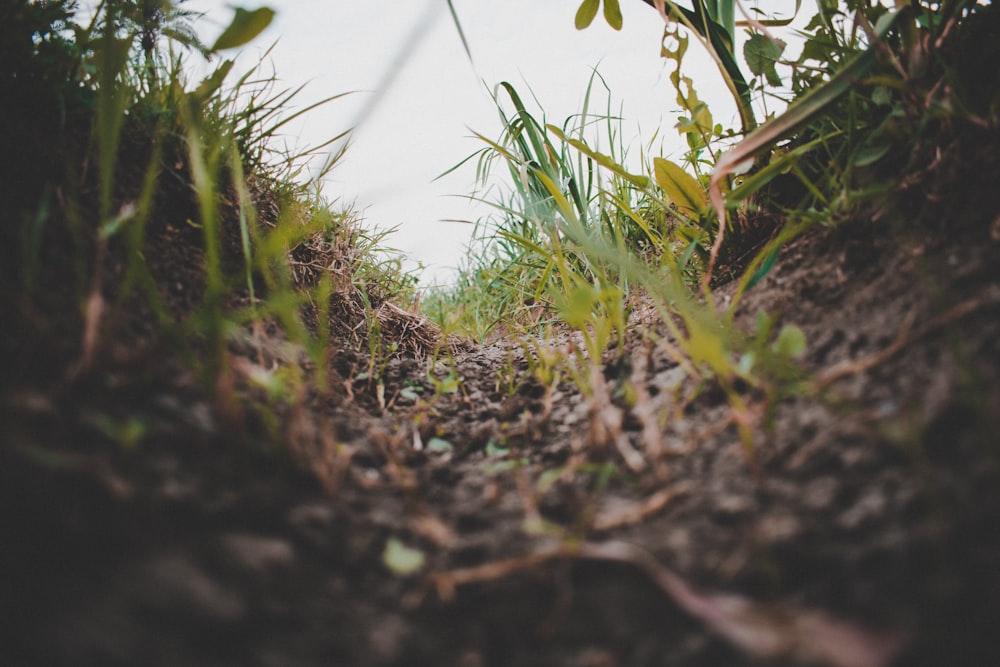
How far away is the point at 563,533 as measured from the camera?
423 mm

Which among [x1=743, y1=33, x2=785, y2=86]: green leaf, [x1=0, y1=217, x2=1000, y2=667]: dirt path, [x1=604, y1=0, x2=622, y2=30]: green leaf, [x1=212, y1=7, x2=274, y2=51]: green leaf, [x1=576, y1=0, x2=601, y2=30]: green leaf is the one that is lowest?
[x1=0, y1=217, x2=1000, y2=667]: dirt path

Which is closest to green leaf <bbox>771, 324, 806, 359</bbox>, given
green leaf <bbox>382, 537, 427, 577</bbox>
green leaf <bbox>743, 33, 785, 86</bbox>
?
green leaf <bbox>382, 537, 427, 577</bbox>

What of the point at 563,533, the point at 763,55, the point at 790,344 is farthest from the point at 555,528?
the point at 763,55

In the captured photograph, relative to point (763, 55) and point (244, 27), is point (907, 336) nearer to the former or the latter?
point (763, 55)

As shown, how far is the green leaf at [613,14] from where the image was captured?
1.01 m

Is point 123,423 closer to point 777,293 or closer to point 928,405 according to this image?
point 928,405

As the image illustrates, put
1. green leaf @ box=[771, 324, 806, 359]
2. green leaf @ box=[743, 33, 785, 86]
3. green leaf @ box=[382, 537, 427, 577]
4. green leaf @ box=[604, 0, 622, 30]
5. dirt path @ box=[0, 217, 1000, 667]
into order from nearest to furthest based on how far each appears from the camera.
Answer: dirt path @ box=[0, 217, 1000, 667]
green leaf @ box=[382, 537, 427, 577]
green leaf @ box=[771, 324, 806, 359]
green leaf @ box=[743, 33, 785, 86]
green leaf @ box=[604, 0, 622, 30]

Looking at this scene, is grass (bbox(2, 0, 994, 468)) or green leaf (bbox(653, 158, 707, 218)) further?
green leaf (bbox(653, 158, 707, 218))

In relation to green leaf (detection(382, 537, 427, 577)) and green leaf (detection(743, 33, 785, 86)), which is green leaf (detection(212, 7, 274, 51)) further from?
green leaf (detection(743, 33, 785, 86))

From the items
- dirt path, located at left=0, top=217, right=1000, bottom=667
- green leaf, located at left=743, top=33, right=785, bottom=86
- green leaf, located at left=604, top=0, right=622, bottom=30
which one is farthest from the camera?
green leaf, located at left=604, top=0, right=622, bottom=30

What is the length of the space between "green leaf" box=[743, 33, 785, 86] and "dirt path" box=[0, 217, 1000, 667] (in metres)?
0.58

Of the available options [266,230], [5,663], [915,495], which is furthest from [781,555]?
[266,230]

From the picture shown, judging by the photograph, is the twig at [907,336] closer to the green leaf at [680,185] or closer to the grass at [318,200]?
the grass at [318,200]

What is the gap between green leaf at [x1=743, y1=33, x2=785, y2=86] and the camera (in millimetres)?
906
